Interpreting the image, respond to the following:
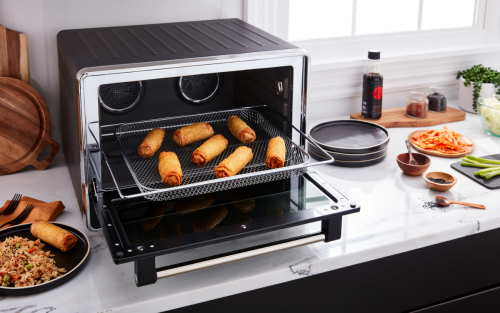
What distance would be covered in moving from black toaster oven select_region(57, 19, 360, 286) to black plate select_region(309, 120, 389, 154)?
267 mm

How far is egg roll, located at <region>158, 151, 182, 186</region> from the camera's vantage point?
0.97m

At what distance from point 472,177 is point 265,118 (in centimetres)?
59

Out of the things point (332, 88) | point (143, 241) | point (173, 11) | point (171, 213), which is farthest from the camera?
point (332, 88)

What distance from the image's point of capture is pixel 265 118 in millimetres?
1282

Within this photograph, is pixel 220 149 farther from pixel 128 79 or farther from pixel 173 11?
pixel 173 11

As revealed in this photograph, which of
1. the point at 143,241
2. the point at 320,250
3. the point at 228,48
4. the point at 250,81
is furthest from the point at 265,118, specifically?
the point at 143,241

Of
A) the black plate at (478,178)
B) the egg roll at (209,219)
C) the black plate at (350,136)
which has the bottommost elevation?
the black plate at (478,178)

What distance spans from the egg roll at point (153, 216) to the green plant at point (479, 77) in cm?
129

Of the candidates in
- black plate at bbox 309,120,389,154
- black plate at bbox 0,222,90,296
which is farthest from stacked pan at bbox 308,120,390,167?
black plate at bbox 0,222,90,296

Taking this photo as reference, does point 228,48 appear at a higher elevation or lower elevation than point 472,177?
higher

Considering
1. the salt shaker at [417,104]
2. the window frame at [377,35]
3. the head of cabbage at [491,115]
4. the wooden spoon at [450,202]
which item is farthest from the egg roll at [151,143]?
the head of cabbage at [491,115]

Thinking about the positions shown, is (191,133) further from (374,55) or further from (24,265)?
(374,55)

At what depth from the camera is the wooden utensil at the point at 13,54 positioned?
129cm

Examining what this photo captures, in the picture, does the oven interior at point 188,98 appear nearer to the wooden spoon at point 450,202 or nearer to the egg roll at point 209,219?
the egg roll at point 209,219
